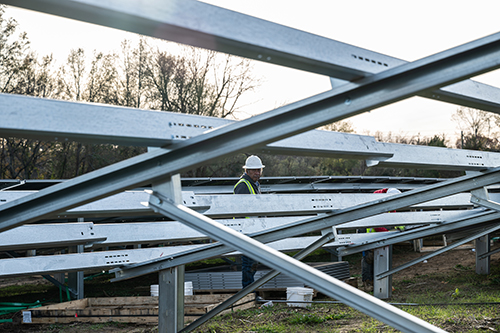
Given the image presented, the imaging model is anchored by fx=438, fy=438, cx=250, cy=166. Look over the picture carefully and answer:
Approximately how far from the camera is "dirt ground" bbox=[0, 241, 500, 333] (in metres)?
5.71

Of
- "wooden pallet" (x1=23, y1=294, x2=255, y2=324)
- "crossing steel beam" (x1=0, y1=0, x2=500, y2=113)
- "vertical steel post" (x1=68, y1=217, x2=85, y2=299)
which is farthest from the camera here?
"vertical steel post" (x1=68, y1=217, x2=85, y2=299)

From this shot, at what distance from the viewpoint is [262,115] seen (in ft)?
6.52

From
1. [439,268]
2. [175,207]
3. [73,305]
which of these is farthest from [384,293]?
[175,207]

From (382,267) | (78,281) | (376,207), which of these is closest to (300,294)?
(382,267)

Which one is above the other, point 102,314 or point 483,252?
point 483,252

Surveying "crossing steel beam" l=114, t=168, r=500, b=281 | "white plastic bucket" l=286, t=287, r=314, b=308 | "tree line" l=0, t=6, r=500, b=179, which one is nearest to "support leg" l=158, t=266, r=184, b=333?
"crossing steel beam" l=114, t=168, r=500, b=281

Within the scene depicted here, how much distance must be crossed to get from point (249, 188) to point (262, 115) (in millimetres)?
4457

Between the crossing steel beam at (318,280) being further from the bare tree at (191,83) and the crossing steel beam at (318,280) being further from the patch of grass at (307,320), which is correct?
the bare tree at (191,83)

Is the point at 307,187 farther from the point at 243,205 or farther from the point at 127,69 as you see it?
the point at 127,69

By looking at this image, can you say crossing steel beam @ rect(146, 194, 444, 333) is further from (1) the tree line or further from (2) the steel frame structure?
(1) the tree line

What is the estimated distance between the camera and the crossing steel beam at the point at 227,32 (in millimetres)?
1522

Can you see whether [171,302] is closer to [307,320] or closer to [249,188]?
[307,320]

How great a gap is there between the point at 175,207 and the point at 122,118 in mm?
519

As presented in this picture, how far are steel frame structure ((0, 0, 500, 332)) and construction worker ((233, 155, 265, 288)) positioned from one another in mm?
4126
